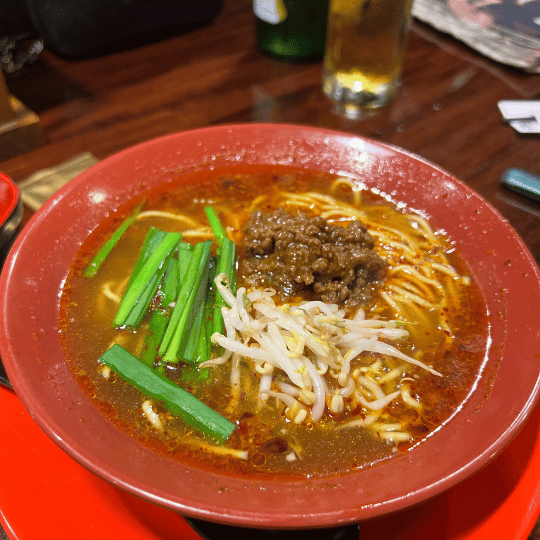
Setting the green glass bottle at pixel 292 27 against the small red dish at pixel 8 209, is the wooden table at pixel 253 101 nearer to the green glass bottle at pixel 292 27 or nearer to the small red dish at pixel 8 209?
the green glass bottle at pixel 292 27

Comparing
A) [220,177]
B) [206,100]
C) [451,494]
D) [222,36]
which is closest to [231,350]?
[451,494]

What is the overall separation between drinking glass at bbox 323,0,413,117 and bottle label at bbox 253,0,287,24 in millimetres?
385

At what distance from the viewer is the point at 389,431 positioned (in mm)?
1396

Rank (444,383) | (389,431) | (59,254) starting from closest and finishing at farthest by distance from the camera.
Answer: (389,431)
(444,383)
(59,254)

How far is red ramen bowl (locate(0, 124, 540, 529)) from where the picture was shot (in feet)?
3.68

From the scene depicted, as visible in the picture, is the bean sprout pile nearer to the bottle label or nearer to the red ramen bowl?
the red ramen bowl

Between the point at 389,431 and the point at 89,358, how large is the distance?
0.93 meters

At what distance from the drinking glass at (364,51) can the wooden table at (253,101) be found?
0.13 meters

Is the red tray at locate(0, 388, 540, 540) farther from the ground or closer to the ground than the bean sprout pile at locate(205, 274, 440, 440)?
closer to the ground

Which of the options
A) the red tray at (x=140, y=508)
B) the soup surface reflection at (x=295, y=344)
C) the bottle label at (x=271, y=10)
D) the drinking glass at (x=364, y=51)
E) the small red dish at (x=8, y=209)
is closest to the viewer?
the red tray at (x=140, y=508)

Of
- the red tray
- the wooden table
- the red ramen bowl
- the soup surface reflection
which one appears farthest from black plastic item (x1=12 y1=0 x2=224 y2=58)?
the red tray

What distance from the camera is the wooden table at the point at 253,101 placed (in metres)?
2.57

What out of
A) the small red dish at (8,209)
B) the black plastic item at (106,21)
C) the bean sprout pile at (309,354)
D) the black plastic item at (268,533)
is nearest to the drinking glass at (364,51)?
the black plastic item at (106,21)

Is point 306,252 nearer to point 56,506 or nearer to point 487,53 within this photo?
point 56,506
